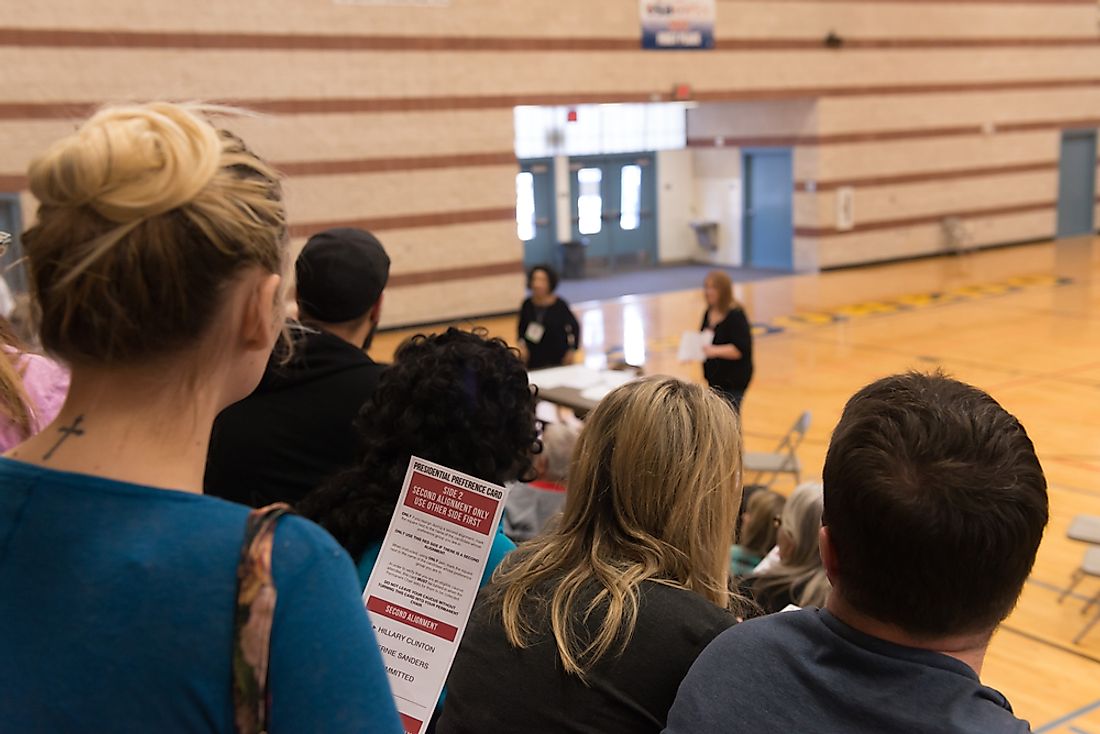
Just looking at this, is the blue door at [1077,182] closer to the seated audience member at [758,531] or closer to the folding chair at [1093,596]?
the folding chair at [1093,596]

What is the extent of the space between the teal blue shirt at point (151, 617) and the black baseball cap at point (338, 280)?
5.96 ft

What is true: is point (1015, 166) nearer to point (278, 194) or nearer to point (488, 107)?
point (488, 107)

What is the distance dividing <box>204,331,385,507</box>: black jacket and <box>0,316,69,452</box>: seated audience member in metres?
0.55

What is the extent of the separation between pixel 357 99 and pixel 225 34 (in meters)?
1.74

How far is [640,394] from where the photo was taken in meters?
1.90

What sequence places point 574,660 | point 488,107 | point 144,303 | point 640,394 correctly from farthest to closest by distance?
1. point 488,107
2. point 640,394
3. point 574,660
4. point 144,303

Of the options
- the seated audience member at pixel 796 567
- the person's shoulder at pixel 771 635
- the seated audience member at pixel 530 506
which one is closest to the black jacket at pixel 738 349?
the seated audience member at pixel 530 506

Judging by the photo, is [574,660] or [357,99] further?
[357,99]

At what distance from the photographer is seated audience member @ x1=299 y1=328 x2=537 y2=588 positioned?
6.70 ft

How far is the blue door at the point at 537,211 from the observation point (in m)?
18.5

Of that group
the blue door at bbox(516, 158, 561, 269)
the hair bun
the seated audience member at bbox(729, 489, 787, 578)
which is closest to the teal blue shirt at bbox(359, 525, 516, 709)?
the hair bun

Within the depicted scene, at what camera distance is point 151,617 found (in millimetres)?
934

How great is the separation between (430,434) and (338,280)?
0.86 metres

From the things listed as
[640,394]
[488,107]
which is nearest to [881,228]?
[488,107]
